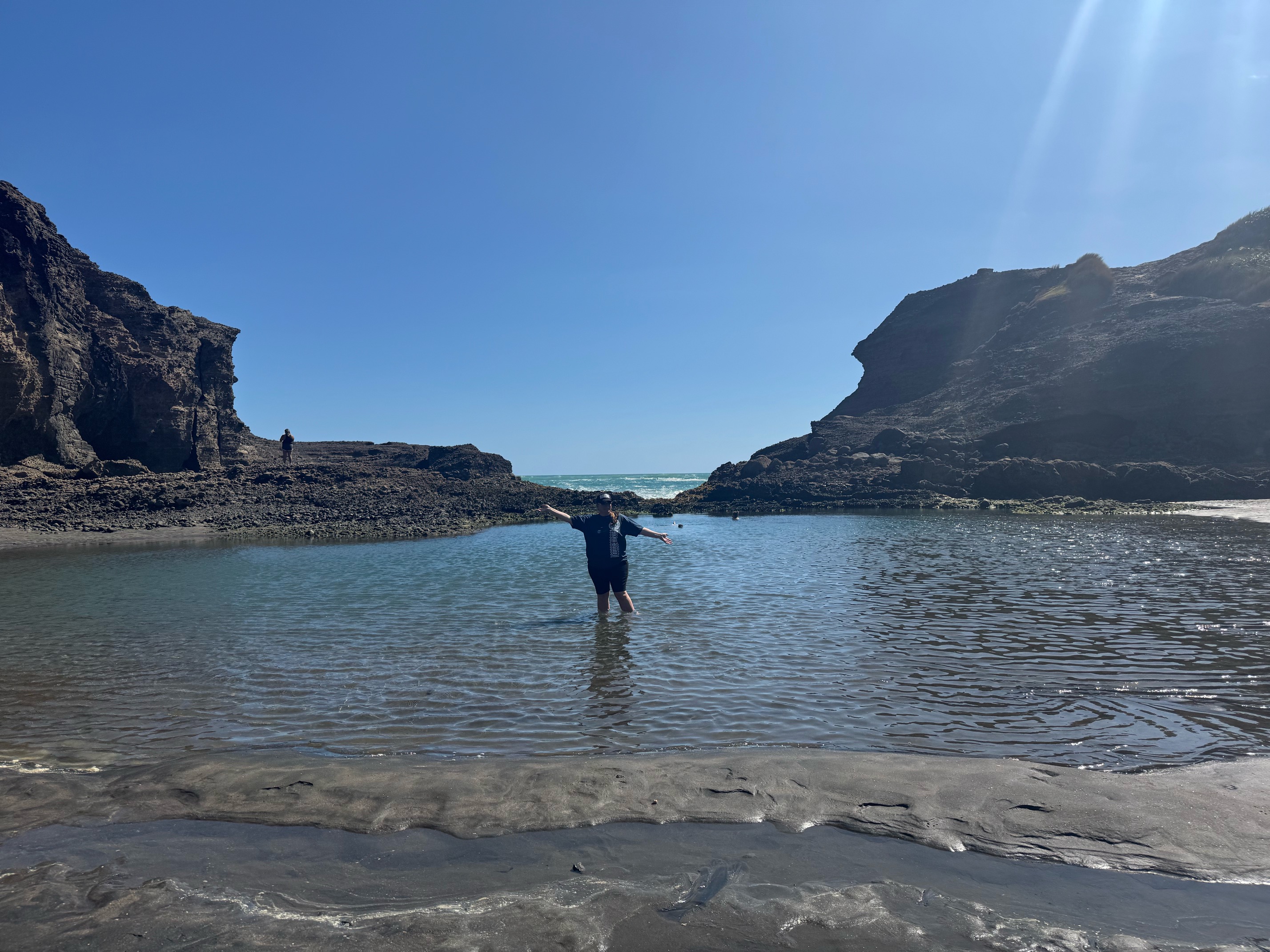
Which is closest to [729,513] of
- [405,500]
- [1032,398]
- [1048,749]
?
[405,500]

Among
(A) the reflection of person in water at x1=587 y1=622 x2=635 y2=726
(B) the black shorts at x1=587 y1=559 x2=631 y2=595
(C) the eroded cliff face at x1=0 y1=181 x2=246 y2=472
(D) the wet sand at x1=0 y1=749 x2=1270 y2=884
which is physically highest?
(C) the eroded cliff face at x1=0 y1=181 x2=246 y2=472

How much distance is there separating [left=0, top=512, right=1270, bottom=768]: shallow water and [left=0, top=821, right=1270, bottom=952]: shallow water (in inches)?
83.6

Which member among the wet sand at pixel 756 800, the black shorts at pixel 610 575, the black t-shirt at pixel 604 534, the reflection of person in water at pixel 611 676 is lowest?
the reflection of person in water at pixel 611 676

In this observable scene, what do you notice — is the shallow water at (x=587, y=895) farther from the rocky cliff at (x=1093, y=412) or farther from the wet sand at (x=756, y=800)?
the rocky cliff at (x=1093, y=412)

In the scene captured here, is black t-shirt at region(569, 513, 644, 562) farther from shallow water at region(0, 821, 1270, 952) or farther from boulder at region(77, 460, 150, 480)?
boulder at region(77, 460, 150, 480)

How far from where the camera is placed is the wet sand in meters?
4.23

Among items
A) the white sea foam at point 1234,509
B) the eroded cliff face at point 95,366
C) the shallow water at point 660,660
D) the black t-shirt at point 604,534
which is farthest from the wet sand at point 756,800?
the eroded cliff face at point 95,366

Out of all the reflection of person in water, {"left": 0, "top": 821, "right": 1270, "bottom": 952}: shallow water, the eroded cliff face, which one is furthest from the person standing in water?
the eroded cliff face

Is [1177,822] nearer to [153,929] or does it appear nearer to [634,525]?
[153,929]

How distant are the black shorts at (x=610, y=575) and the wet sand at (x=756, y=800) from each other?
22.0 feet

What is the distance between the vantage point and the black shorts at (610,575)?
12.6 meters

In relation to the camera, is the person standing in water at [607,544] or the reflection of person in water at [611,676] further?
the person standing in water at [607,544]

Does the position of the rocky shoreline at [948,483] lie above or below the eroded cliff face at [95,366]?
below

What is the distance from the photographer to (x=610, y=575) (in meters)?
12.7
